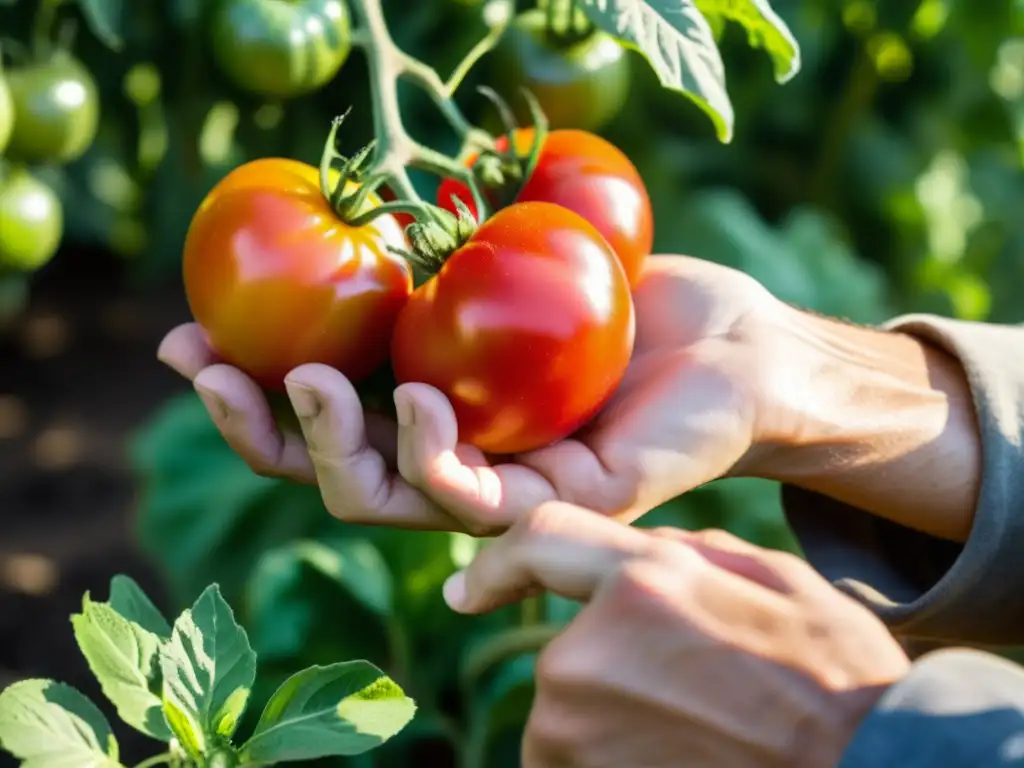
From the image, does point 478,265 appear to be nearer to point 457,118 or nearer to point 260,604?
point 457,118

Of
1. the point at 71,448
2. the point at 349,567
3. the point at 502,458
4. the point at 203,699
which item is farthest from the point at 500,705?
the point at 71,448

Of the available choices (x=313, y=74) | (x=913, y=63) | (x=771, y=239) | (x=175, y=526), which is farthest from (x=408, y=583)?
(x=913, y=63)

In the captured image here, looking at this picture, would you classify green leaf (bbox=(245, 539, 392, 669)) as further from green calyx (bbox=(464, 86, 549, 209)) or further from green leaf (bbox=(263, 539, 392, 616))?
green calyx (bbox=(464, 86, 549, 209))

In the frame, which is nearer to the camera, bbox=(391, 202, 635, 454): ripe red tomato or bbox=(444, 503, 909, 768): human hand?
bbox=(444, 503, 909, 768): human hand

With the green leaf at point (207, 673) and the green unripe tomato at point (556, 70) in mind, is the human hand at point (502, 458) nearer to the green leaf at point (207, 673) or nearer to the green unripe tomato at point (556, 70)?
the green leaf at point (207, 673)

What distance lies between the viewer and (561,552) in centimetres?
70

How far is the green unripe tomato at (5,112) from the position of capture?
3.45ft

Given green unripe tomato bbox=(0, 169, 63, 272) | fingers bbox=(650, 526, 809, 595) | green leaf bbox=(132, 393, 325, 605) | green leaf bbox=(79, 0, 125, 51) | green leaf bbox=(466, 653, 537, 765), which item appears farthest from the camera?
green leaf bbox=(132, 393, 325, 605)

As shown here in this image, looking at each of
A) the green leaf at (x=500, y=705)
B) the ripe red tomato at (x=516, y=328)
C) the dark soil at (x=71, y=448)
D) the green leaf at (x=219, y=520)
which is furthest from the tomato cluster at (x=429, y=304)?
the dark soil at (x=71, y=448)

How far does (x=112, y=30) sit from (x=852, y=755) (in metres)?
0.84

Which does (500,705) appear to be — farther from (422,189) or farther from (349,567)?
(422,189)

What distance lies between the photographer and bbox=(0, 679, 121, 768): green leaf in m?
0.60

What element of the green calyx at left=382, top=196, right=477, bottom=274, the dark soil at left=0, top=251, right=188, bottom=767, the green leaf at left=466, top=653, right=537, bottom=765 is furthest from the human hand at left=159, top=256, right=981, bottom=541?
the dark soil at left=0, top=251, right=188, bottom=767

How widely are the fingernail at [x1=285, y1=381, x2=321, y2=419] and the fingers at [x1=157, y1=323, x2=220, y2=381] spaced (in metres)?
0.15
